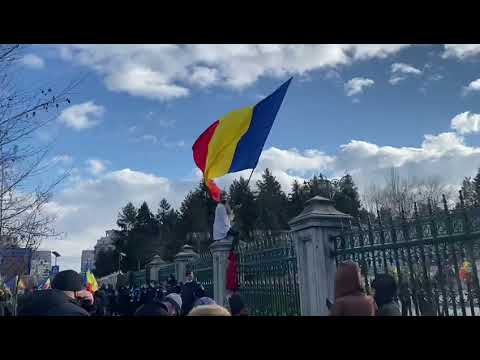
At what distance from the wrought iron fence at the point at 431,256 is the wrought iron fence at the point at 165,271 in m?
9.93

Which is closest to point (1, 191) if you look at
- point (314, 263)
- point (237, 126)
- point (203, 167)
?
point (203, 167)

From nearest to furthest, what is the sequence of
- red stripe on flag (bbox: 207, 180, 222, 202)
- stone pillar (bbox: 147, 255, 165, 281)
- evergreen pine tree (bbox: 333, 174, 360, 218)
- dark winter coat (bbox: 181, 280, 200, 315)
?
red stripe on flag (bbox: 207, 180, 222, 202), dark winter coat (bbox: 181, 280, 200, 315), stone pillar (bbox: 147, 255, 165, 281), evergreen pine tree (bbox: 333, 174, 360, 218)

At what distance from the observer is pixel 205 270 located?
11484 millimetres

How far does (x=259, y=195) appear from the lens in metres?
47.8

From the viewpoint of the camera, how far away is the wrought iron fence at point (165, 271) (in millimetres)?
14539

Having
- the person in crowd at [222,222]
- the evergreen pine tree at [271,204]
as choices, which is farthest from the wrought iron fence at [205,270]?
the evergreen pine tree at [271,204]

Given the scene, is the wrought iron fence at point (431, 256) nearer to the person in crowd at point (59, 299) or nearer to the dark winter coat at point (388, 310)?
the dark winter coat at point (388, 310)

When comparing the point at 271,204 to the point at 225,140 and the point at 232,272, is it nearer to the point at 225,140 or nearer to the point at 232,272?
the point at 232,272

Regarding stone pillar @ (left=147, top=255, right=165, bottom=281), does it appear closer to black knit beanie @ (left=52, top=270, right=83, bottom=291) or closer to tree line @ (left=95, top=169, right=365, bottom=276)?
black knit beanie @ (left=52, top=270, right=83, bottom=291)

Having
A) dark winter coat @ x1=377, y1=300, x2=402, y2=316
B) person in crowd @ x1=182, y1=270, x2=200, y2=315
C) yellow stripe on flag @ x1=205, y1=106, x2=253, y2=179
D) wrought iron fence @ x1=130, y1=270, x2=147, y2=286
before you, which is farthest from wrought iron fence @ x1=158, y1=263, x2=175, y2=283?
dark winter coat @ x1=377, y1=300, x2=402, y2=316

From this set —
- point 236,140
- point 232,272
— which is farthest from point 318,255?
point 232,272

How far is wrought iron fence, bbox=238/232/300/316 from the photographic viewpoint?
7.36 meters

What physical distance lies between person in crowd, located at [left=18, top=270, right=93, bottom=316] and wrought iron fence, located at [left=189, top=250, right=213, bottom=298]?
232 inches
